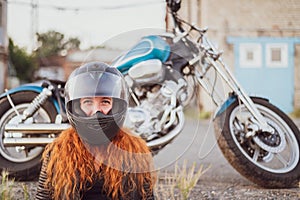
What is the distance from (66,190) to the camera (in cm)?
211

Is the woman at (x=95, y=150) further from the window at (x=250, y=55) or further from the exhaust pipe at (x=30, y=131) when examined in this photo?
the window at (x=250, y=55)

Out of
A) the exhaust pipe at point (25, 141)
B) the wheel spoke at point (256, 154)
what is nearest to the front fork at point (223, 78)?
the wheel spoke at point (256, 154)

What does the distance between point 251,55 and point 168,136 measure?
12723mm

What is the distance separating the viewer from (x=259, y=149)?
3953mm

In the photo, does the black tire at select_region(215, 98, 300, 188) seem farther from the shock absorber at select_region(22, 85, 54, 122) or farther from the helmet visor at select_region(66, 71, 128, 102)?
the helmet visor at select_region(66, 71, 128, 102)

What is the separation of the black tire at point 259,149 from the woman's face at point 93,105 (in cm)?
183

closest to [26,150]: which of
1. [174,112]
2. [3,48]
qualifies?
[174,112]

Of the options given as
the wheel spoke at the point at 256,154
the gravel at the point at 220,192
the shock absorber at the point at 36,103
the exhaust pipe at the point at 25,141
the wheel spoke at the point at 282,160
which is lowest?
the gravel at the point at 220,192

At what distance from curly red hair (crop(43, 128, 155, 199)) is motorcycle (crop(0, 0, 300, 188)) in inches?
65.8

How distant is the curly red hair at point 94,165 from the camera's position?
2137 mm

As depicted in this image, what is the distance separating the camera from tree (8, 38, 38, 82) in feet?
88.2

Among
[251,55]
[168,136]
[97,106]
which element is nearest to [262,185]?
[168,136]

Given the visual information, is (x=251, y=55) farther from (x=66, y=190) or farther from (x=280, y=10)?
(x=66, y=190)

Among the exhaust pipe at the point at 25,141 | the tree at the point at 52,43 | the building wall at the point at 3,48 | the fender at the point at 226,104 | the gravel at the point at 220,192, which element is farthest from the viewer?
the tree at the point at 52,43
